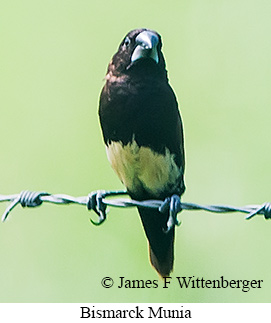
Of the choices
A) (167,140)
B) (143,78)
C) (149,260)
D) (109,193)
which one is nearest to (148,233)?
(149,260)

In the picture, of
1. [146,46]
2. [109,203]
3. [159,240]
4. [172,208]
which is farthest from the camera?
[159,240]

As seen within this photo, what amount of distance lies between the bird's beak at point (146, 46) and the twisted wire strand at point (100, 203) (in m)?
0.82

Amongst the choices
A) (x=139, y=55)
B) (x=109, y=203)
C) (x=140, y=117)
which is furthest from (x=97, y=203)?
(x=139, y=55)

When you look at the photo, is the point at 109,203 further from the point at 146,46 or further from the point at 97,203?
the point at 146,46

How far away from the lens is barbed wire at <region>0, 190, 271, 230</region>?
2.66m

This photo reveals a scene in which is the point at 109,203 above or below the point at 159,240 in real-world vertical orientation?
below

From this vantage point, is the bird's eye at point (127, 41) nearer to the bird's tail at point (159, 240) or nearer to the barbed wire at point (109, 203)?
the barbed wire at point (109, 203)

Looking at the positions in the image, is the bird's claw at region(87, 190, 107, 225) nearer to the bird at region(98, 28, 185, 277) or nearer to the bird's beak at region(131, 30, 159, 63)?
the bird at region(98, 28, 185, 277)

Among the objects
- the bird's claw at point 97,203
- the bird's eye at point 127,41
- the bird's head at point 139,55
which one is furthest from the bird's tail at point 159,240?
the bird's eye at point 127,41

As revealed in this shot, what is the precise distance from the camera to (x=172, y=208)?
3314 millimetres

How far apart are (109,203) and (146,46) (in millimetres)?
900

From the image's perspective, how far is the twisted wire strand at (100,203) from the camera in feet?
8.71

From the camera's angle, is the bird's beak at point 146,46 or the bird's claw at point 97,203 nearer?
the bird's beak at point 146,46
